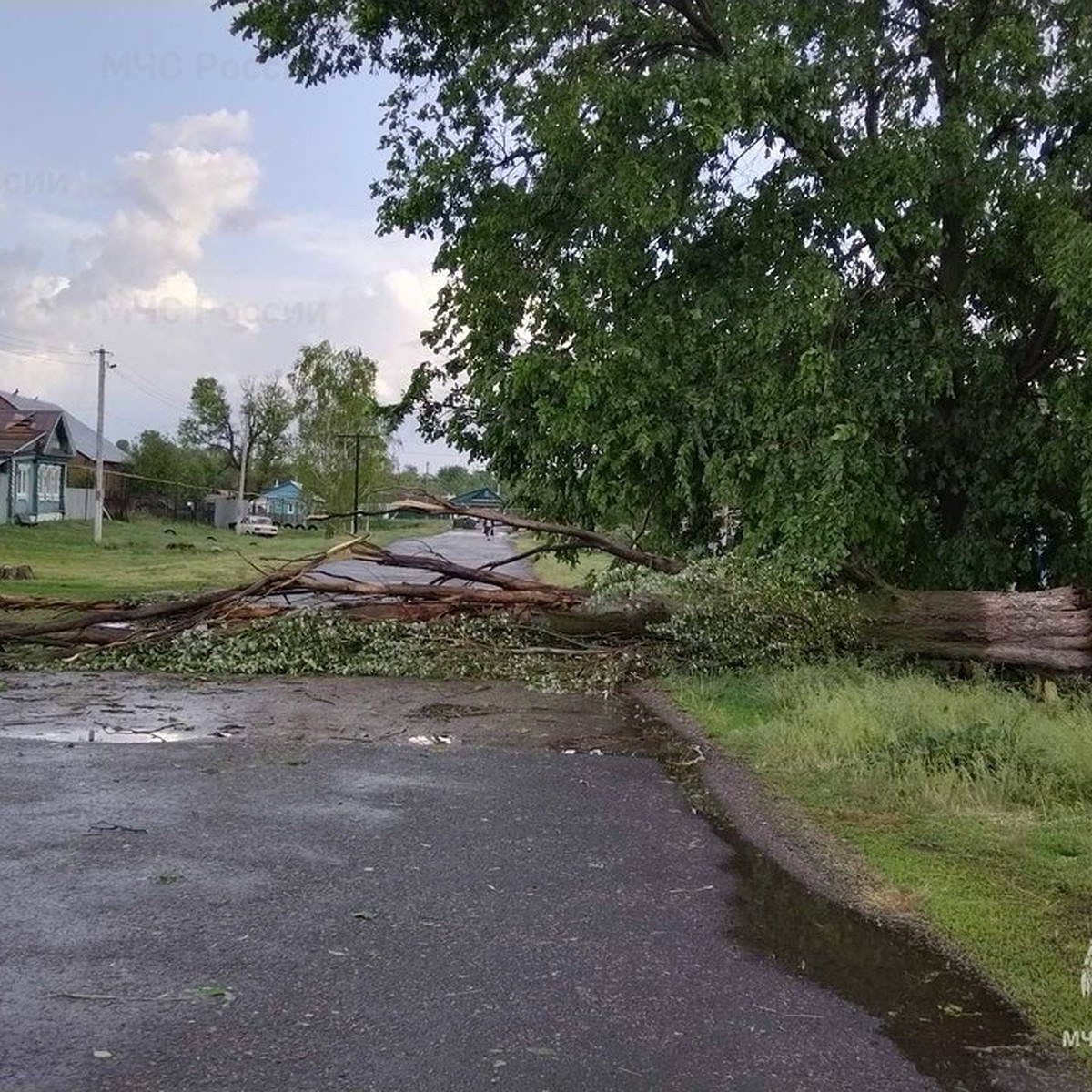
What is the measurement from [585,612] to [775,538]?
2.26 metres

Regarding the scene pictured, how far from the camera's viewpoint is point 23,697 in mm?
10070

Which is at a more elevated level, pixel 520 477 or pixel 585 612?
pixel 520 477

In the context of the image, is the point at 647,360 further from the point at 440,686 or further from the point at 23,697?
the point at 23,697

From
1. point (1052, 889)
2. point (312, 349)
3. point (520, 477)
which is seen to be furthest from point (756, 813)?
point (312, 349)

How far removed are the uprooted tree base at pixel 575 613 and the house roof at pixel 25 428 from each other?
29269 mm

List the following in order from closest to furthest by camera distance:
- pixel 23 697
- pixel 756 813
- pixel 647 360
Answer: pixel 756 813
pixel 23 697
pixel 647 360

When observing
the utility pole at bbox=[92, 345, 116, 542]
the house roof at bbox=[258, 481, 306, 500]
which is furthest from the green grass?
the house roof at bbox=[258, 481, 306, 500]

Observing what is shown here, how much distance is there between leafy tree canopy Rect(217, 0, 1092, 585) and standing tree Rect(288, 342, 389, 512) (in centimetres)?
3781

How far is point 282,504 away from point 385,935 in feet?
229

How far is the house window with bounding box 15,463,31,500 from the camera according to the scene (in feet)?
133

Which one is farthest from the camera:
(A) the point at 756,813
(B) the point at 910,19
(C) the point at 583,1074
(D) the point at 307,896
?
(B) the point at 910,19

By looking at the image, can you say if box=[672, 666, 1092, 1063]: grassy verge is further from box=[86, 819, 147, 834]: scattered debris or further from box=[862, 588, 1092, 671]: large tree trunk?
box=[86, 819, 147, 834]: scattered debris

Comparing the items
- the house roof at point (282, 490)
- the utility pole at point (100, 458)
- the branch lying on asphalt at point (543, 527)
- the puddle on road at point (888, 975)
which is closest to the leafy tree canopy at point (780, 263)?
the branch lying on asphalt at point (543, 527)

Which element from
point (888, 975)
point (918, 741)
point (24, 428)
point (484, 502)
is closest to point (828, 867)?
point (888, 975)
